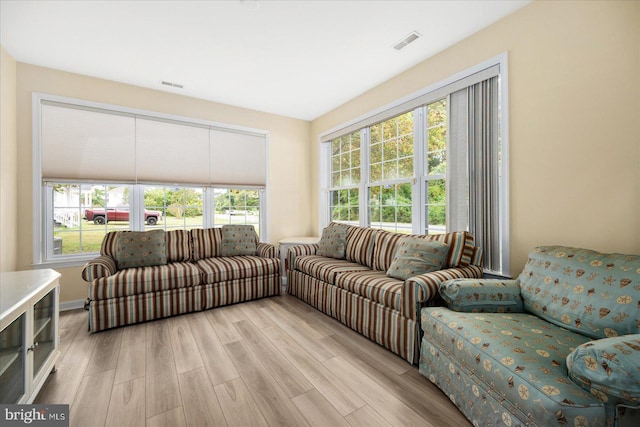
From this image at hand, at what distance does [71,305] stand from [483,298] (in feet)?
14.3

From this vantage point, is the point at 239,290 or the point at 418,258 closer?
the point at 418,258

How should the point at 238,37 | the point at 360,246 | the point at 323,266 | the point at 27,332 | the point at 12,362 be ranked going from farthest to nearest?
the point at 360,246
the point at 323,266
the point at 238,37
the point at 27,332
the point at 12,362

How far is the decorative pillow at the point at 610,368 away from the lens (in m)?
0.93

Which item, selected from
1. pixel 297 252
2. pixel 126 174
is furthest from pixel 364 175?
pixel 126 174

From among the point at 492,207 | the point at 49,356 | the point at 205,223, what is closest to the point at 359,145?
the point at 492,207

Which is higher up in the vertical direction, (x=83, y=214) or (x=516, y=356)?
(x=83, y=214)

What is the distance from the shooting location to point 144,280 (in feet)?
9.20

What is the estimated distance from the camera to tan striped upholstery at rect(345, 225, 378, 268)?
318 centimetres

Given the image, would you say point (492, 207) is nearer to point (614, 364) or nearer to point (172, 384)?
point (614, 364)

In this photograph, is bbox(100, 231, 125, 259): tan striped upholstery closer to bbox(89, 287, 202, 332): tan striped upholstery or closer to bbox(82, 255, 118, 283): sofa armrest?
bbox(82, 255, 118, 283): sofa armrest

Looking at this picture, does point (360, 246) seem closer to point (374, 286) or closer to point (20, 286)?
point (374, 286)

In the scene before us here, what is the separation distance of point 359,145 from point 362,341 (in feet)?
9.03

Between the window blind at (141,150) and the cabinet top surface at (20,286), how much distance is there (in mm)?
1840

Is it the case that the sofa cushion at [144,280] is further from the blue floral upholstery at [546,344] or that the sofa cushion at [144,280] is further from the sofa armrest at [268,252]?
the blue floral upholstery at [546,344]
